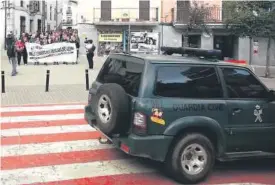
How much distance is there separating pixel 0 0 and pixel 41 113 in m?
32.9

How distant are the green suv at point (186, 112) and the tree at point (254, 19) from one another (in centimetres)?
1605

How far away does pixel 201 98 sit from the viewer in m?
5.87

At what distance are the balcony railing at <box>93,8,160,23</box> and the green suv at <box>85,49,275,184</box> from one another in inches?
1149

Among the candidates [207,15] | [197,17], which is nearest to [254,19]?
[197,17]

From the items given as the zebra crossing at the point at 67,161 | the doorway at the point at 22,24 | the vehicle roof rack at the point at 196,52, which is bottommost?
the zebra crossing at the point at 67,161

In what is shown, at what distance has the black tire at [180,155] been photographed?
5.63 meters

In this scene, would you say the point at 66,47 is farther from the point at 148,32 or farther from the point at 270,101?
the point at 270,101

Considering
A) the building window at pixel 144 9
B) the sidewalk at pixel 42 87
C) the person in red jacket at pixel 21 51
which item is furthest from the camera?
the building window at pixel 144 9

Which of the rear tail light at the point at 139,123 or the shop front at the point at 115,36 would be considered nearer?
the rear tail light at the point at 139,123

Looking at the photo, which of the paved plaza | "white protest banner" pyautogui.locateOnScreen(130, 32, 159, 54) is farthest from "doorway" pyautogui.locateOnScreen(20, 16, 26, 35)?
the paved plaza

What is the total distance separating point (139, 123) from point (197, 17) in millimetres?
28205

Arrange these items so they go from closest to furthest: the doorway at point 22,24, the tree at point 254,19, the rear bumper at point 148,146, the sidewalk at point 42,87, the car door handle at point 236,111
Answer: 1. the rear bumper at point 148,146
2. the car door handle at point 236,111
3. the sidewalk at point 42,87
4. the tree at point 254,19
5. the doorway at point 22,24

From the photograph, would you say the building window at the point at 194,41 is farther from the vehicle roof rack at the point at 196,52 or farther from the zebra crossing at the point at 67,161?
the vehicle roof rack at the point at 196,52

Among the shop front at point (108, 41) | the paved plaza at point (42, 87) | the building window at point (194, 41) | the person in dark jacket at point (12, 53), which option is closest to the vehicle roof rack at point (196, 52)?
the paved plaza at point (42, 87)
